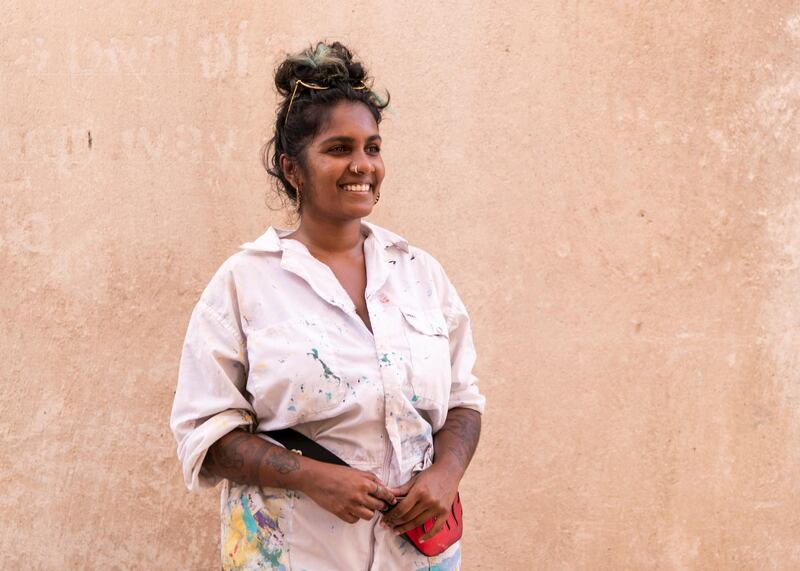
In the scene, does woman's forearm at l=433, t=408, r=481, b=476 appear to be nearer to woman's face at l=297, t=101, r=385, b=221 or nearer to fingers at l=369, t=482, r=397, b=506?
fingers at l=369, t=482, r=397, b=506

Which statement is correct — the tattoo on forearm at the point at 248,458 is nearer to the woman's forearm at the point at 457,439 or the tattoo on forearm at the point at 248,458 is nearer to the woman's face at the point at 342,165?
the woman's forearm at the point at 457,439

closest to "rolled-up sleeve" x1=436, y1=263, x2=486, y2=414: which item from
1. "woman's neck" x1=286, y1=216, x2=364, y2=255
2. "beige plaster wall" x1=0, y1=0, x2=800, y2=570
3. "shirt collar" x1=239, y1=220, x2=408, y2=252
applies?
"shirt collar" x1=239, y1=220, x2=408, y2=252

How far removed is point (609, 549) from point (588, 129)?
1.63 m

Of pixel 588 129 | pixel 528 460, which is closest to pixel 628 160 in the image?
pixel 588 129

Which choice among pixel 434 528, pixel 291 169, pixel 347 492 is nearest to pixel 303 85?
pixel 291 169

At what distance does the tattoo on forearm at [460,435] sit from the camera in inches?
97.3

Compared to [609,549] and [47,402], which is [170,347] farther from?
[609,549]

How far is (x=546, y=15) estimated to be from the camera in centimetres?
364

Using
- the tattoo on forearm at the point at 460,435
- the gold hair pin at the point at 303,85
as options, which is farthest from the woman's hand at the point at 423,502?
the gold hair pin at the point at 303,85

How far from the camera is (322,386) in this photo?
222cm

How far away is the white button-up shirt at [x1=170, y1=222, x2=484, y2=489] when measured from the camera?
7.35ft

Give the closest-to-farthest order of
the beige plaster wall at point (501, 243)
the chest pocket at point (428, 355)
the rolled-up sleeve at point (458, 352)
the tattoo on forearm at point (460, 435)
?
1. the chest pocket at point (428, 355)
2. the tattoo on forearm at point (460, 435)
3. the rolled-up sleeve at point (458, 352)
4. the beige plaster wall at point (501, 243)

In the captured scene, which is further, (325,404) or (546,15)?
(546,15)

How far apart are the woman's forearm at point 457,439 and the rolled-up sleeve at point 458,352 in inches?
1.1
